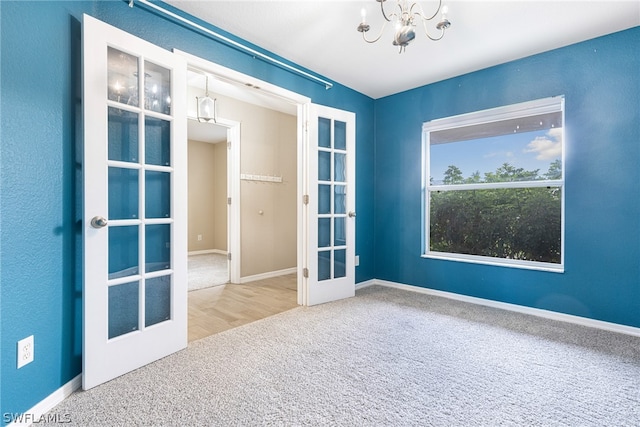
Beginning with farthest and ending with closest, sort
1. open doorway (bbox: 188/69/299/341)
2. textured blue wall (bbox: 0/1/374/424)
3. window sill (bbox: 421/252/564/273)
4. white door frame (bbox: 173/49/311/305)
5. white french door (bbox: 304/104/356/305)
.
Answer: open doorway (bbox: 188/69/299/341)
white french door (bbox: 304/104/356/305)
window sill (bbox: 421/252/564/273)
white door frame (bbox: 173/49/311/305)
textured blue wall (bbox: 0/1/374/424)

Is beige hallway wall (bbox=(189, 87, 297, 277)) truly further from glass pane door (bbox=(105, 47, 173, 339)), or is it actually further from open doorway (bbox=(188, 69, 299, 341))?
glass pane door (bbox=(105, 47, 173, 339))

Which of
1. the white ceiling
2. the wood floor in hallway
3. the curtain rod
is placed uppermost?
the white ceiling

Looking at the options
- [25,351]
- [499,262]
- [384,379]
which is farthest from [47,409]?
[499,262]

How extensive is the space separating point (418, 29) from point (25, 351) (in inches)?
129

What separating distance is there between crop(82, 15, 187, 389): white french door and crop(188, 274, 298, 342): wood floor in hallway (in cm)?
53

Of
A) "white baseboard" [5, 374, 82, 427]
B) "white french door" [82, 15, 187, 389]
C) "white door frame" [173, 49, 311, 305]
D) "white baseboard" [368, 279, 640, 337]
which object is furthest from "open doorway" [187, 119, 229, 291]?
"white baseboard" [5, 374, 82, 427]

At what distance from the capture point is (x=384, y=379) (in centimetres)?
182

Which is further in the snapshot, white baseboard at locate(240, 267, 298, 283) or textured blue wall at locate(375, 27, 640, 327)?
white baseboard at locate(240, 267, 298, 283)

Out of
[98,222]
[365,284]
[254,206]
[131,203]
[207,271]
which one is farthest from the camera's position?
[207,271]

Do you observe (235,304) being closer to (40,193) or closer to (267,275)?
(267,275)

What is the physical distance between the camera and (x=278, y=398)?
64.6 inches

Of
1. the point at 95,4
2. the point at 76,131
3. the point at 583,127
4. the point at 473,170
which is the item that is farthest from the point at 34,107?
the point at 583,127

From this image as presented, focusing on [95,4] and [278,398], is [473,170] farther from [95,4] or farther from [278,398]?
[95,4]

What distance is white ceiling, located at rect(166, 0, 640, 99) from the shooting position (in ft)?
7.18
